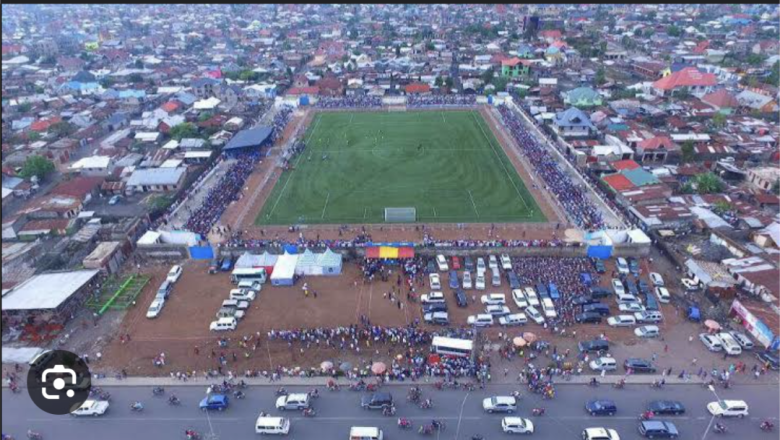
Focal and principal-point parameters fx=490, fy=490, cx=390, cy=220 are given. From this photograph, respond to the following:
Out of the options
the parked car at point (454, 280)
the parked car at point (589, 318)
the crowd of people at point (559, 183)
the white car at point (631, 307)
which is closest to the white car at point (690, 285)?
the white car at point (631, 307)

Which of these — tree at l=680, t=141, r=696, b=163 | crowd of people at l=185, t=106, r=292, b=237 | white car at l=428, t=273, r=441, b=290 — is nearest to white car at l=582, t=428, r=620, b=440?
white car at l=428, t=273, r=441, b=290

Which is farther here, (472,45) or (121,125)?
(472,45)

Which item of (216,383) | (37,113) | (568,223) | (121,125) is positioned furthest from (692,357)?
(37,113)

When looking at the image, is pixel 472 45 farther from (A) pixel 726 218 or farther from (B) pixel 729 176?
(A) pixel 726 218

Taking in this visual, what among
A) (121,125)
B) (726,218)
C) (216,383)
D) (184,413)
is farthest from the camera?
(121,125)

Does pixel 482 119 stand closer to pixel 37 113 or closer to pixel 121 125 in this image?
pixel 121 125

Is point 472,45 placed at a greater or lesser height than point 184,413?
greater

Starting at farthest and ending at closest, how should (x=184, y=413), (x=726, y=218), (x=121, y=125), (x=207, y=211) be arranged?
(x=121, y=125) < (x=207, y=211) < (x=726, y=218) < (x=184, y=413)

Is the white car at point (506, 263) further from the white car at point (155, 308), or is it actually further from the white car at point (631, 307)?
the white car at point (155, 308)
